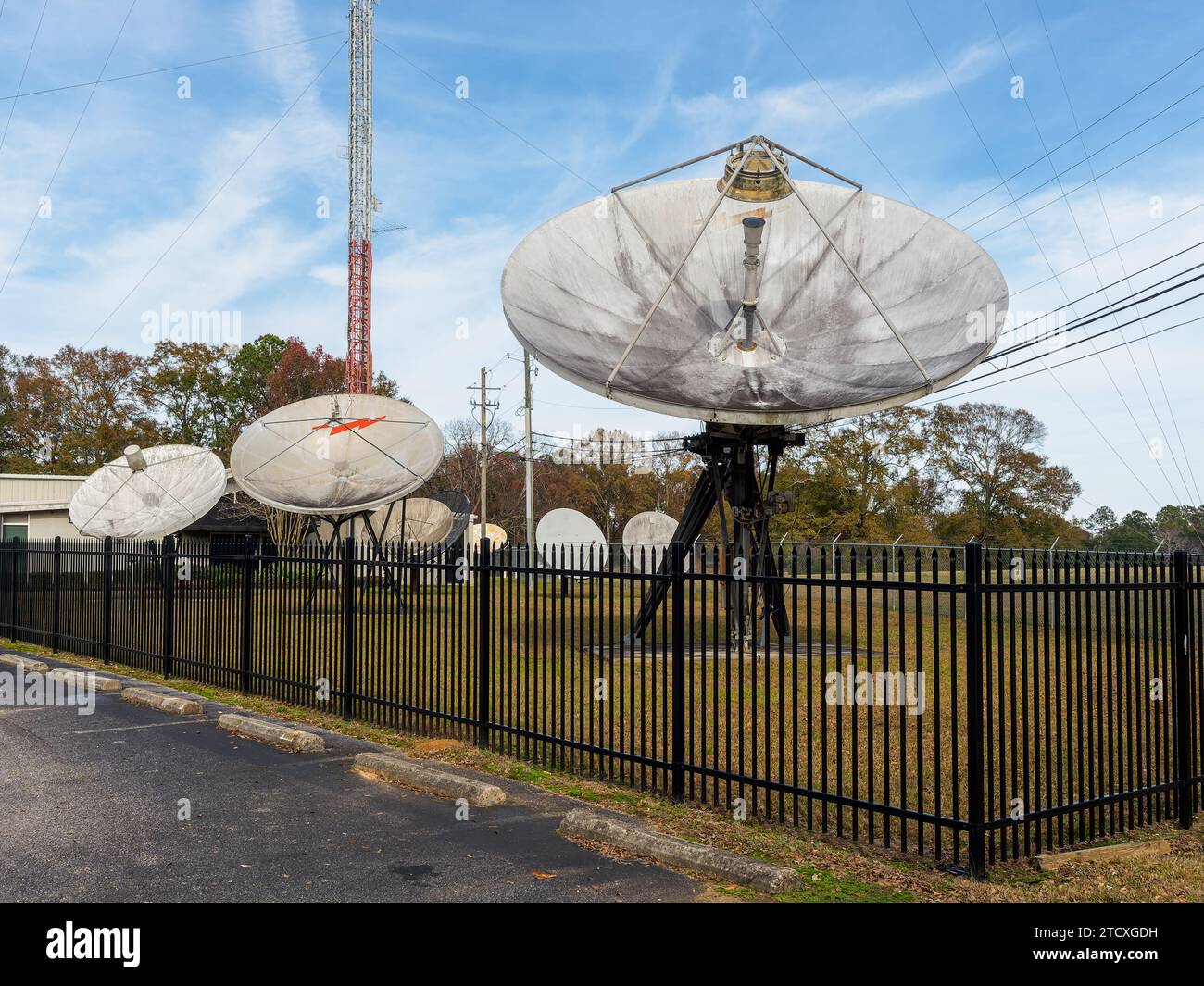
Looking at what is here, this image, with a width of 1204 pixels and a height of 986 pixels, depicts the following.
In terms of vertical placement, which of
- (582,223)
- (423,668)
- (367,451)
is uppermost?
(582,223)

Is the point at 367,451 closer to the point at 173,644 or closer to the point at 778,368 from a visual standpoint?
the point at 173,644

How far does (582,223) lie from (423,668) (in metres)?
9.32

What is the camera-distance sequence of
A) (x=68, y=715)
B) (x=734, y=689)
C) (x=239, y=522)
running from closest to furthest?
(x=68, y=715), (x=734, y=689), (x=239, y=522)

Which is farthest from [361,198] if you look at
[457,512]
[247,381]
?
[457,512]

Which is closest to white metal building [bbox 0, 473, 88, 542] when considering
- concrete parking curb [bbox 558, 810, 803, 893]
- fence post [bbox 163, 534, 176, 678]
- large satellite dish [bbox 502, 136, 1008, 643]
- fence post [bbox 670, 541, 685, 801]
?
fence post [bbox 163, 534, 176, 678]

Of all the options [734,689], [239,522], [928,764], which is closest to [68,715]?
[734,689]

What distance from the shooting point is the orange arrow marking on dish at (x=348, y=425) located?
2658 centimetres

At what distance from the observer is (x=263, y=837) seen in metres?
7.14

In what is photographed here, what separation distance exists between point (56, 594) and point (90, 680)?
5684 millimetres

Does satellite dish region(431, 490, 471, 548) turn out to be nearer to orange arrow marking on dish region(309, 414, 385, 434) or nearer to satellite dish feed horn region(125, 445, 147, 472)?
satellite dish feed horn region(125, 445, 147, 472)

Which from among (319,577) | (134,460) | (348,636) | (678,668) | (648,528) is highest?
(134,460)

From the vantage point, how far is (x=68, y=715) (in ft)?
39.6

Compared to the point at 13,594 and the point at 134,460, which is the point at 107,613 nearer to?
the point at 13,594
